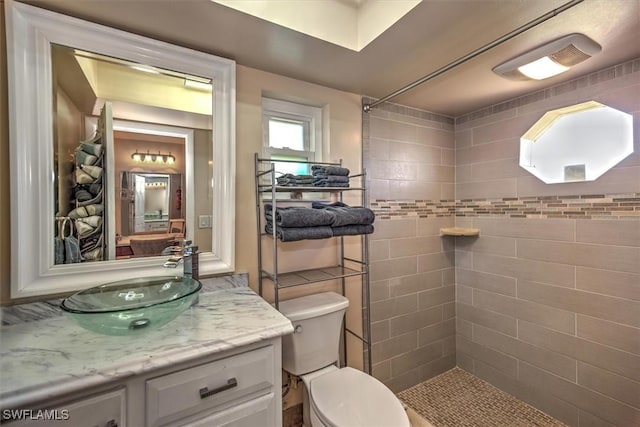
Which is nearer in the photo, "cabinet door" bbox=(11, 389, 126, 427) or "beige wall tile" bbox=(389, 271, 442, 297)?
"cabinet door" bbox=(11, 389, 126, 427)

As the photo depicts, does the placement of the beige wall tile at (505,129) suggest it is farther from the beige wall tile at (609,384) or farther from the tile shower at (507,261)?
the beige wall tile at (609,384)

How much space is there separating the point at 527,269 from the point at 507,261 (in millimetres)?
126

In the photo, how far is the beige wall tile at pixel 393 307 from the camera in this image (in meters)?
1.91

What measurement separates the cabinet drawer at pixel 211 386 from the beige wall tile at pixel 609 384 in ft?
6.03

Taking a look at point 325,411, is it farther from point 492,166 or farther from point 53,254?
point 492,166

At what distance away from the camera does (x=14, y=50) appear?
1.02 metres

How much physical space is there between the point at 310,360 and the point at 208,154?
1.17 m

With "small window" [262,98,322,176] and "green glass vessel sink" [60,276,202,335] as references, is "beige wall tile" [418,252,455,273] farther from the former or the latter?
"green glass vessel sink" [60,276,202,335]

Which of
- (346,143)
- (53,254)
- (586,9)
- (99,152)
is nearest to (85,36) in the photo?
(99,152)

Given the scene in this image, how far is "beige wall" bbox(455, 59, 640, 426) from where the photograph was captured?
4.90 feet

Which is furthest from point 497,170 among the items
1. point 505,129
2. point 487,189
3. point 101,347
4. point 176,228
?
point 101,347

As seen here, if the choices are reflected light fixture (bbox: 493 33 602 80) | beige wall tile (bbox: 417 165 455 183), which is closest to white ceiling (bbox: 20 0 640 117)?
reflected light fixture (bbox: 493 33 602 80)

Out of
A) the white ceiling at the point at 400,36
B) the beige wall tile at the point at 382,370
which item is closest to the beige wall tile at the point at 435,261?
the beige wall tile at the point at 382,370

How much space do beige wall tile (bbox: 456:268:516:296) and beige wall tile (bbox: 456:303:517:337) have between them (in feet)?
0.57
